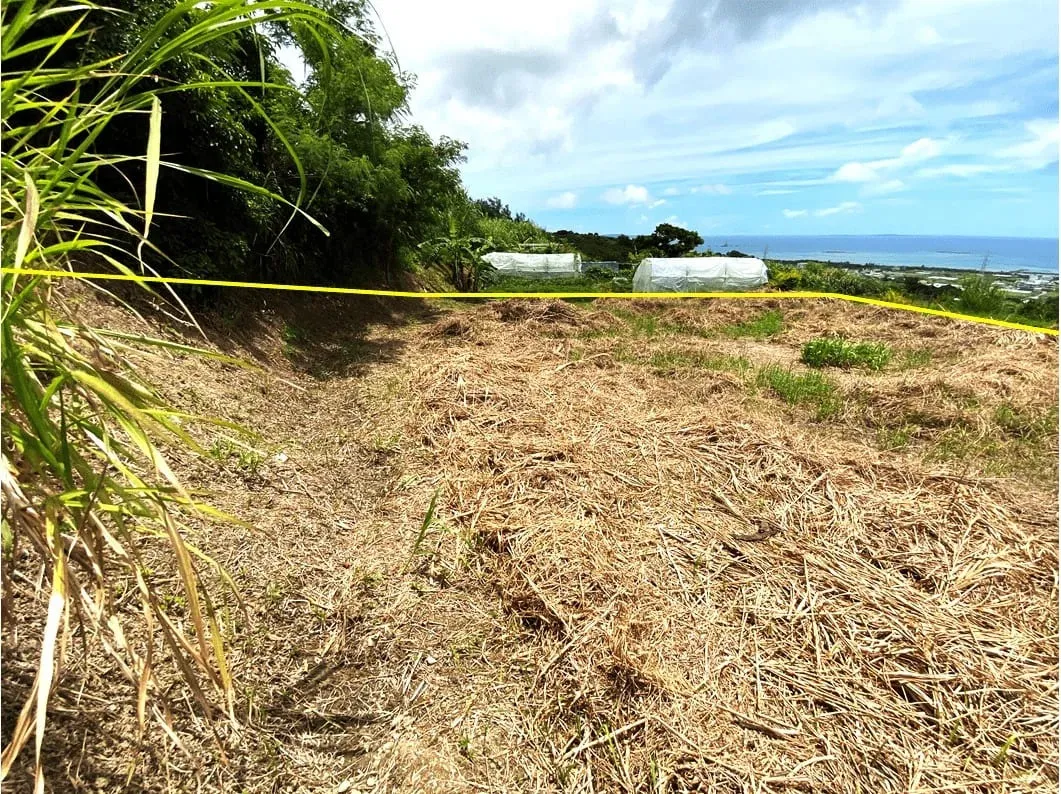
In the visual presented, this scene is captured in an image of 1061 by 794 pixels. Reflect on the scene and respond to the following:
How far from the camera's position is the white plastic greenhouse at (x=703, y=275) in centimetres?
1377

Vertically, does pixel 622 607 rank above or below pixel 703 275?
below

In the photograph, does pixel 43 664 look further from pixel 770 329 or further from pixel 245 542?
pixel 770 329

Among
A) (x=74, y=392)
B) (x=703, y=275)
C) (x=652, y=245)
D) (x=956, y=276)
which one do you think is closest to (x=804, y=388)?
(x=74, y=392)

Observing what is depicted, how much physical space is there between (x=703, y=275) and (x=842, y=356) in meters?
9.13

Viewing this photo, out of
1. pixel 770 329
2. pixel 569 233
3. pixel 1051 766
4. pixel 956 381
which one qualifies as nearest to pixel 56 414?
pixel 1051 766

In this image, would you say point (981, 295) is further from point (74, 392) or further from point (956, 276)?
point (74, 392)

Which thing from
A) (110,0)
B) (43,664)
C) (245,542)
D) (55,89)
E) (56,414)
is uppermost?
(110,0)

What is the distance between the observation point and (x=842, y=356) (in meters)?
5.27

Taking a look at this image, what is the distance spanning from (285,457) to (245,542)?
870 mm

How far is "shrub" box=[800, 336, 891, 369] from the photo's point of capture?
5227 mm

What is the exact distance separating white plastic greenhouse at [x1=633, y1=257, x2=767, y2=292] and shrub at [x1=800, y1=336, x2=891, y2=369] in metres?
8.62

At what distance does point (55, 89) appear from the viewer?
2.24m

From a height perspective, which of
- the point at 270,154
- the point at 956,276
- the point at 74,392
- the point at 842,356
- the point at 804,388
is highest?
the point at 270,154

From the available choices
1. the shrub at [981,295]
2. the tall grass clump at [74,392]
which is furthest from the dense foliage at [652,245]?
the tall grass clump at [74,392]
